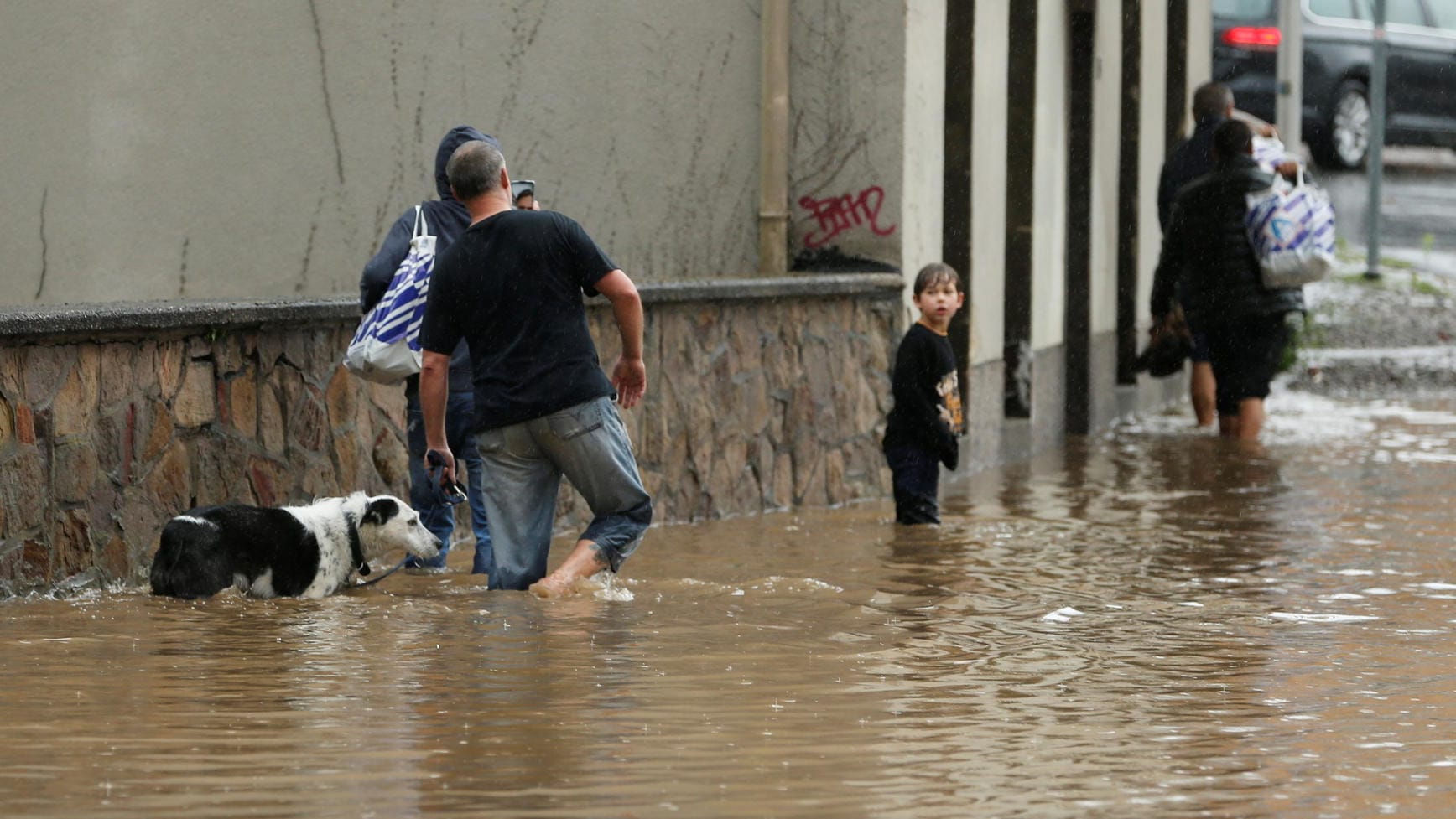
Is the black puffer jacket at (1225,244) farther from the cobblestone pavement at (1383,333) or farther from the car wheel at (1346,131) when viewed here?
the car wheel at (1346,131)

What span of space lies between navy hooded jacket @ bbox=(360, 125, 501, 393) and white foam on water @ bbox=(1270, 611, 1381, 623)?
9.80 feet

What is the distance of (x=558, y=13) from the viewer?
12.4 m

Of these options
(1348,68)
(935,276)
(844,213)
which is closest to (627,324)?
(935,276)

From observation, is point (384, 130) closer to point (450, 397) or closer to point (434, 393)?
point (450, 397)

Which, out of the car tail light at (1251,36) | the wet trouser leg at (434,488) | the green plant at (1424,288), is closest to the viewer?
the wet trouser leg at (434,488)

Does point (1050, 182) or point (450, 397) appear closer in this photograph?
point (450, 397)

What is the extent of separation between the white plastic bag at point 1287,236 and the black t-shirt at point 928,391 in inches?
168

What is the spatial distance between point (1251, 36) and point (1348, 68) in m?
1.98

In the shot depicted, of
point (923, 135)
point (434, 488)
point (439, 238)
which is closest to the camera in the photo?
point (439, 238)

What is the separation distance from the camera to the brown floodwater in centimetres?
534

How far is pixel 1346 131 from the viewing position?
84.2 ft

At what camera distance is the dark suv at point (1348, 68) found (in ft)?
78.5

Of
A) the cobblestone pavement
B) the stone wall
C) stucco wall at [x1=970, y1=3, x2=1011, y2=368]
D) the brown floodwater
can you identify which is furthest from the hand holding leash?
the cobblestone pavement

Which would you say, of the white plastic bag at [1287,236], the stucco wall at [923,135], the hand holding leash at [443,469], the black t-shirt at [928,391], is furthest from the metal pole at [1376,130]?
the hand holding leash at [443,469]
